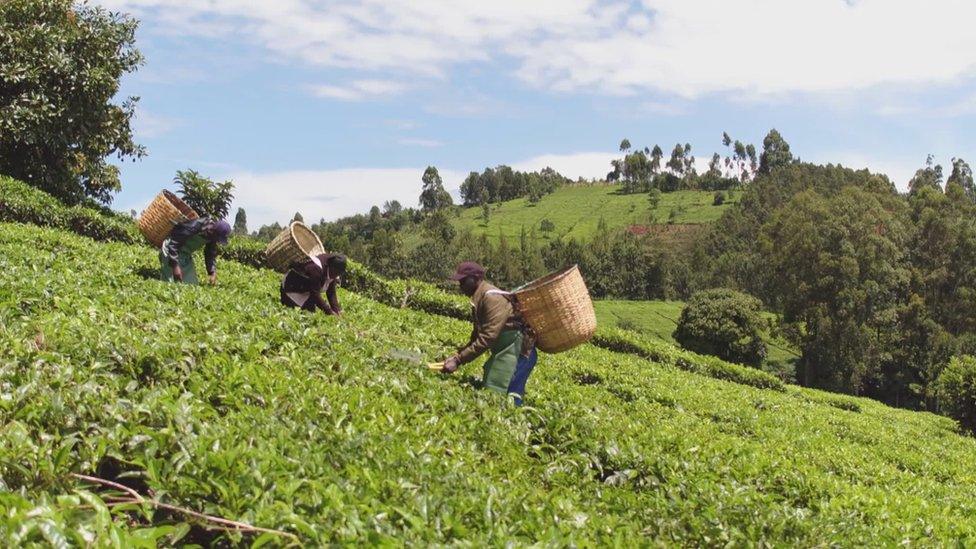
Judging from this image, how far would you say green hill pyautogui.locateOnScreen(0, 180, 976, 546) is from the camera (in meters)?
3.55

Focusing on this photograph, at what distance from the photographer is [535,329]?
7.57 m

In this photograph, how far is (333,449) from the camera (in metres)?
4.41

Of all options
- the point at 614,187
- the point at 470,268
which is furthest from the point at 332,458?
the point at 614,187

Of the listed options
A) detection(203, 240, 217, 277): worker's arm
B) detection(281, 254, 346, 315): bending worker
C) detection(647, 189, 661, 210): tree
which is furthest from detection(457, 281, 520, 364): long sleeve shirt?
detection(647, 189, 661, 210): tree

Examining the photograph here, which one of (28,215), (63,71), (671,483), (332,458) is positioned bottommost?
(671,483)

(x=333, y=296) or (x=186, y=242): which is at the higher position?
(x=186, y=242)

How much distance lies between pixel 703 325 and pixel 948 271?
20.3 meters

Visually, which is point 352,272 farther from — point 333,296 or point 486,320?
point 486,320

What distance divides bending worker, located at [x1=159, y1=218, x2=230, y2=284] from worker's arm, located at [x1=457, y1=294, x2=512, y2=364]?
192 inches

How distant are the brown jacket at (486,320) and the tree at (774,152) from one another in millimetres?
133241

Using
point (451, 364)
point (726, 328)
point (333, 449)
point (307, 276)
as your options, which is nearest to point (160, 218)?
point (307, 276)

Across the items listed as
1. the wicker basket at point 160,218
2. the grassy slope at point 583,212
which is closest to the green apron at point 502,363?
the wicker basket at point 160,218

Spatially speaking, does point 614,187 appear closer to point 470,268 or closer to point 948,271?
point 948,271

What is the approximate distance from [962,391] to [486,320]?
19.0 metres
